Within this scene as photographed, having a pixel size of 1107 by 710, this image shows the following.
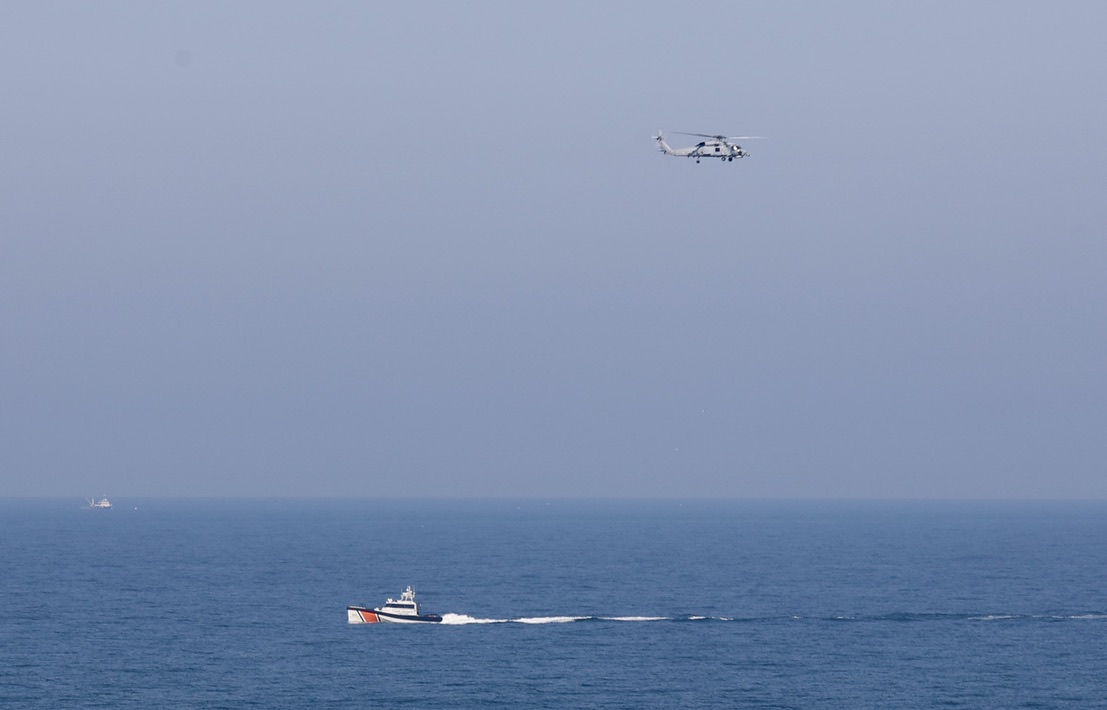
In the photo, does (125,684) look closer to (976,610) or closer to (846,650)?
(846,650)

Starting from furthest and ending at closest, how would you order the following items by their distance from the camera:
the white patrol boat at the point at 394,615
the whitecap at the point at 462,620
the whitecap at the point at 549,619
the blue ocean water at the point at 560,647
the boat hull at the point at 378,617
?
the whitecap at the point at 549,619, the whitecap at the point at 462,620, the white patrol boat at the point at 394,615, the boat hull at the point at 378,617, the blue ocean water at the point at 560,647

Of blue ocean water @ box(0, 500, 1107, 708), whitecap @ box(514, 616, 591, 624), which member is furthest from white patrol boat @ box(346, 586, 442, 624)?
whitecap @ box(514, 616, 591, 624)

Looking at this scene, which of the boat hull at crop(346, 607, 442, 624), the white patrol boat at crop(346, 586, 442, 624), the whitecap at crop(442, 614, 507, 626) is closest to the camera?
the boat hull at crop(346, 607, 442, 624)

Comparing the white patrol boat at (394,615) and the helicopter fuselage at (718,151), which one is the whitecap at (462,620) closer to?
the white patrol boat at (394,615)

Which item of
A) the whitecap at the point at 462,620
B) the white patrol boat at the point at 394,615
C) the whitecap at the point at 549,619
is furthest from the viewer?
the whitecap at the point at 549,619

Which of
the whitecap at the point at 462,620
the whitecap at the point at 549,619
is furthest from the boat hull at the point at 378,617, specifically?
the whitecap at the point at 549,619

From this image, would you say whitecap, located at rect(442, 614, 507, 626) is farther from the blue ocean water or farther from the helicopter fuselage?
the helicopter fuselage

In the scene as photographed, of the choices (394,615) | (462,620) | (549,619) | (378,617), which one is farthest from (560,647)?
(378,617)
